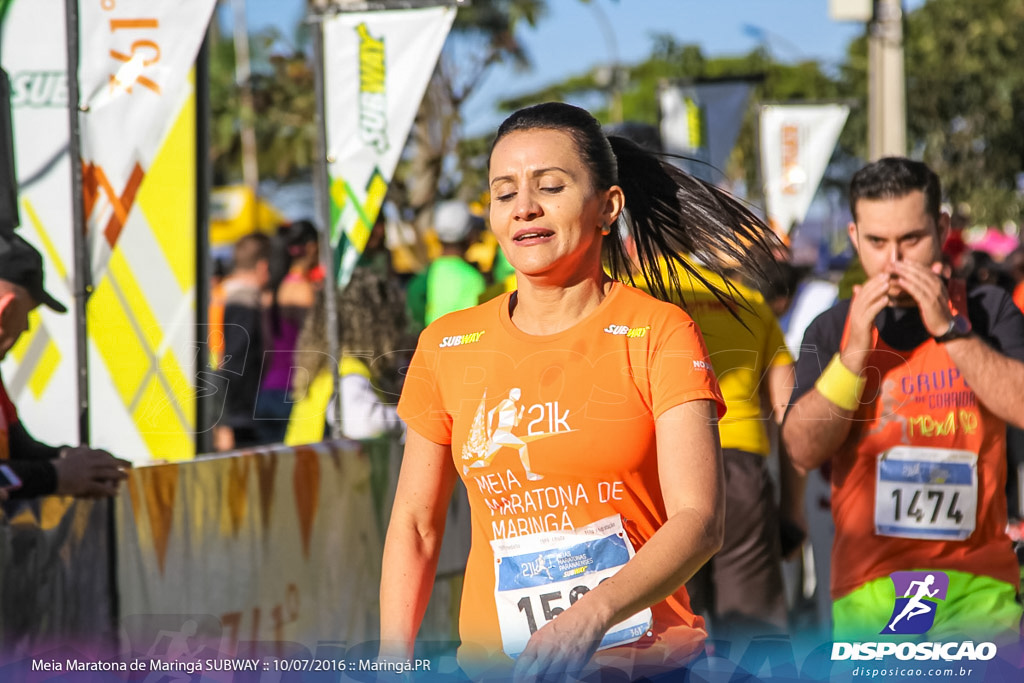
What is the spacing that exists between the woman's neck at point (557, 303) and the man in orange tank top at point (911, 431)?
1166 millimetres

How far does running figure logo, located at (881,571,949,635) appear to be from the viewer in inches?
141

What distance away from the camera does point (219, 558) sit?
4.75m

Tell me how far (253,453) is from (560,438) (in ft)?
8.63

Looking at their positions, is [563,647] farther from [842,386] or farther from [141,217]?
[141,217]

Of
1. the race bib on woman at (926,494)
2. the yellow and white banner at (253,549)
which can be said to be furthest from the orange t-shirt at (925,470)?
the yellow and white banner at (253,549)

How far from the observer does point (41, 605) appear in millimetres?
3928

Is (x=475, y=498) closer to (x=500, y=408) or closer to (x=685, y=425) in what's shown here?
(x=500, y=408)

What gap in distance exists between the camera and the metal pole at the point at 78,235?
13.7 feet

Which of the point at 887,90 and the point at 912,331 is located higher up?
the point at 887,90

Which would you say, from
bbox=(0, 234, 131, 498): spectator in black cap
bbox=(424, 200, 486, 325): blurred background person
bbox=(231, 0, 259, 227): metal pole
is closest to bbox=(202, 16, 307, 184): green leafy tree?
bbox=(231, 0, 259, 227): metal pole

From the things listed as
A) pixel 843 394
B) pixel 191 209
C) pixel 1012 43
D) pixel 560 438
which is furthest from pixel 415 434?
pixel 1012 43

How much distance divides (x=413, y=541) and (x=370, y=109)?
353cm

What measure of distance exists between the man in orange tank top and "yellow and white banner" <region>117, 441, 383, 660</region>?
1903mm

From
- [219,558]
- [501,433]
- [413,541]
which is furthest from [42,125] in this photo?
[501,433]
